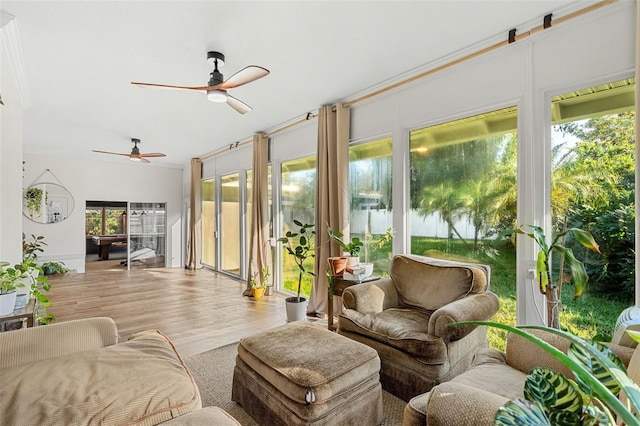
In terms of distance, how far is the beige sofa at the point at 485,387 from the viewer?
3.26 ft

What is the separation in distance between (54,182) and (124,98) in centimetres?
475

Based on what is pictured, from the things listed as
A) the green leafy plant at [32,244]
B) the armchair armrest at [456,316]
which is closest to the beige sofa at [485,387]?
the armchair armrest at [456,316]

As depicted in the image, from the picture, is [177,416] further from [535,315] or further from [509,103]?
[509,103]

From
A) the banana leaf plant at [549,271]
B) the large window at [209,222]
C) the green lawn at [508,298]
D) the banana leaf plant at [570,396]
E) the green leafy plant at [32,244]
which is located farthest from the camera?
the large window at [209,222]

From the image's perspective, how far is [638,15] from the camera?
1.83m

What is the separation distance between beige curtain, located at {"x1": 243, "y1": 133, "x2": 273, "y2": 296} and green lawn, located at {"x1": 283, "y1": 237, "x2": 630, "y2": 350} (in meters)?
2.14

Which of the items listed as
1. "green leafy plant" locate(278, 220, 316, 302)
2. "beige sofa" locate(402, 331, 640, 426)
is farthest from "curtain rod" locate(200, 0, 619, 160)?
"beige sofa" locate(402, 331, 640, 426)

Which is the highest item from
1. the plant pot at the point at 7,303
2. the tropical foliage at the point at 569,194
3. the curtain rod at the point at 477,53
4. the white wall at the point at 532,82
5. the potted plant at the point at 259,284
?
the curtain rod at the point at 477,53

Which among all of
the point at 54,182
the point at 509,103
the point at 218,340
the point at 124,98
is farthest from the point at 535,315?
the point at 54,182

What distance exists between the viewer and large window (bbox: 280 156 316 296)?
15.4ft

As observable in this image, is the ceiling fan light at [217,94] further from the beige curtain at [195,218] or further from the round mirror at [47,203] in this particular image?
the round mirror at [47,203]

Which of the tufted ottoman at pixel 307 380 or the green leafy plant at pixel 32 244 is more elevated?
the green leafy plant at pixel 32 244

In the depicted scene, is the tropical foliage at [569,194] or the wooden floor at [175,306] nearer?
the tropical foliage at [569,194]

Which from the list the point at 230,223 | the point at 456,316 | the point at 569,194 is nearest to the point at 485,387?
the point at 456,316
